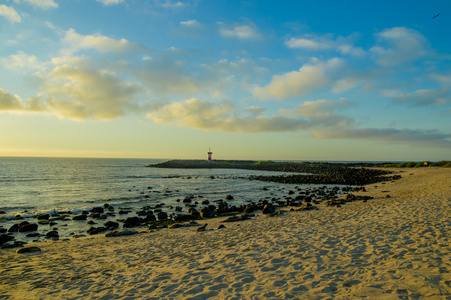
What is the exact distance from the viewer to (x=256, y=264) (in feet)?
23.8

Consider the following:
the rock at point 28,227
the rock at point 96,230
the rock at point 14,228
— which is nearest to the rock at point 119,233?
the rock at point 96,230

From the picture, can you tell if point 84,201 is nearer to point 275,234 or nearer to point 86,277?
point 86,277

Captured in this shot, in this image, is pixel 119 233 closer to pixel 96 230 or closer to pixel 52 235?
pixel 96 230

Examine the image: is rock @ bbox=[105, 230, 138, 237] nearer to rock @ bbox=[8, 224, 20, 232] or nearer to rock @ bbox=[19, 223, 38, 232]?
rock @ bbox=[19, 223, 38, 232]

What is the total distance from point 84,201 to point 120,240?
618 inches

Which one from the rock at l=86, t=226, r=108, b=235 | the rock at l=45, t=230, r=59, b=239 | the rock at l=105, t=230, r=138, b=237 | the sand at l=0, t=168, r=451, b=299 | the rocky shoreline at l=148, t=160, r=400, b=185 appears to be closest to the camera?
the sand at l=0, t=168, r=451, b=299

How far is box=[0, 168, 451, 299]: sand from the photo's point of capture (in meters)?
5.59

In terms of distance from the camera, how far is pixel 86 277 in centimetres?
734

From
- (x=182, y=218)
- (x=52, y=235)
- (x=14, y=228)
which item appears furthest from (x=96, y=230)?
(x=182, y=218)

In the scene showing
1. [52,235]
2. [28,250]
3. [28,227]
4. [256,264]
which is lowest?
[52,235]

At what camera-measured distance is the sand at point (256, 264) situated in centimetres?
559

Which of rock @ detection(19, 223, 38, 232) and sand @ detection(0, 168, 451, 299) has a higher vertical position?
sand @ detection(0, 168, 451, 299)

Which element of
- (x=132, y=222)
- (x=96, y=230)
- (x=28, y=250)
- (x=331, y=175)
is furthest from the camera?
(x=331, y=175)

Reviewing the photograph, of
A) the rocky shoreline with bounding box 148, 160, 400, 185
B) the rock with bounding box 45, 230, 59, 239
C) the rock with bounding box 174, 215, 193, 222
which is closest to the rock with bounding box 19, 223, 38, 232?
the rock with bounding box 45, 230, 59, 239
